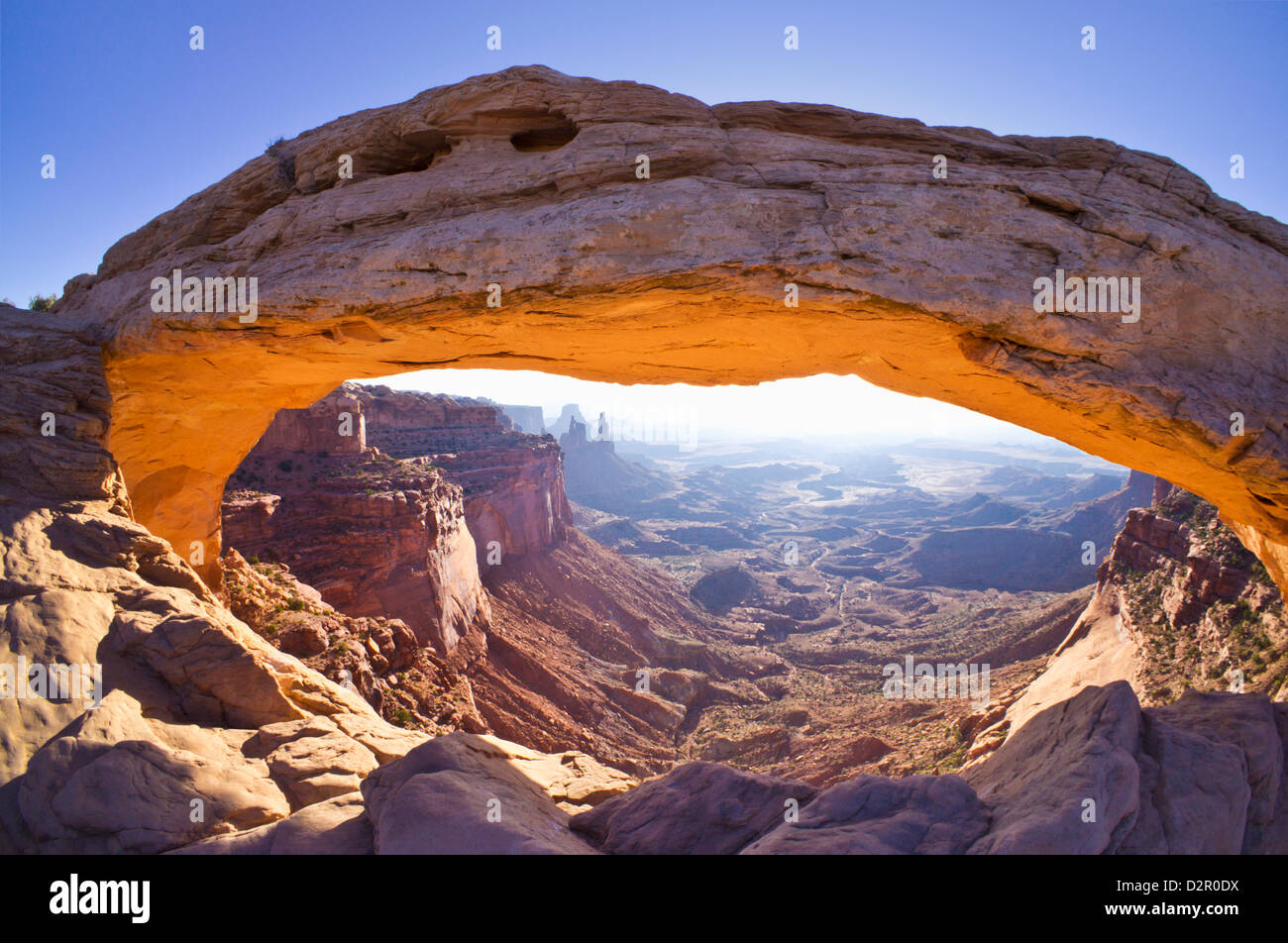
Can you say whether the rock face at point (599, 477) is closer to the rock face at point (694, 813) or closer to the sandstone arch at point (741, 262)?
the sandstone arch at point (741, 262)

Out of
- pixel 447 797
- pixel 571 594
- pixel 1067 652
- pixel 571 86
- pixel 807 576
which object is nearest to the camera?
pixel 447 797

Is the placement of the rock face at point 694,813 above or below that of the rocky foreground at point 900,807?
below

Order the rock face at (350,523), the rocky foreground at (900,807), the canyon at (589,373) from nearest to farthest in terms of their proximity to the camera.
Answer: the rocky foreground at (900,807) < the canyon at (589,373) < the rock face at (350,523)

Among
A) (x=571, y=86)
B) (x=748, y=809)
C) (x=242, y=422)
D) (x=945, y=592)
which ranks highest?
(x=571, y=86)

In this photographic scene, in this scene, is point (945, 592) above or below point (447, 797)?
below

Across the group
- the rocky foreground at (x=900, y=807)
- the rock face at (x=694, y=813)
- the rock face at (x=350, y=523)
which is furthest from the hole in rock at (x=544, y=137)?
the rock face at (x=350, y=523)

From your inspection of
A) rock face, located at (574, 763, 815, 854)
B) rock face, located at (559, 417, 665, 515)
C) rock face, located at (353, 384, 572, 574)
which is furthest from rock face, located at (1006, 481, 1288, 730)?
rock face, located at (559, 417, 665, 515)

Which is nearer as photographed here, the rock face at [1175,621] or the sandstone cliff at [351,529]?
the rock face at [1175,621]
